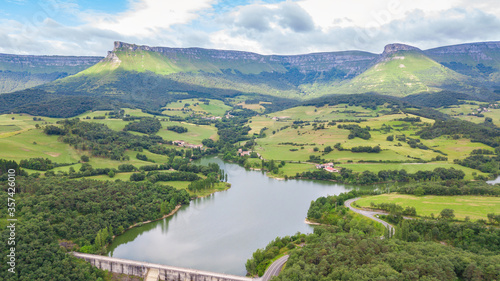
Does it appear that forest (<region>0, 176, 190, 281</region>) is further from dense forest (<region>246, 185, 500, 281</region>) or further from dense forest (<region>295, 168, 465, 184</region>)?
dense forest (<region>295, 168, 465, 184</region>)

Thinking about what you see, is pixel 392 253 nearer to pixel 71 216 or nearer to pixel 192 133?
pixel 71 216

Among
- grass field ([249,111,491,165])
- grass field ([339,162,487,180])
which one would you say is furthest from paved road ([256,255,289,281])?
grass field ([249,111,491,165])

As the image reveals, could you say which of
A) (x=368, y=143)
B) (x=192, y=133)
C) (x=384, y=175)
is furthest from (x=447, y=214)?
(x=192, y=133)

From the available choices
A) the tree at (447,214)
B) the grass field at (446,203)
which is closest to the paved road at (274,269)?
the grass field at (446,203)

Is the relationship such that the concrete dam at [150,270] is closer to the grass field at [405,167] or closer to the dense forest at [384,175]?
the dense forest at [384,175]

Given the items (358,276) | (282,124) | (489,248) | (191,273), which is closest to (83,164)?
(191,273)

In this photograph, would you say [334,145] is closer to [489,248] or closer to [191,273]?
[489,248]
